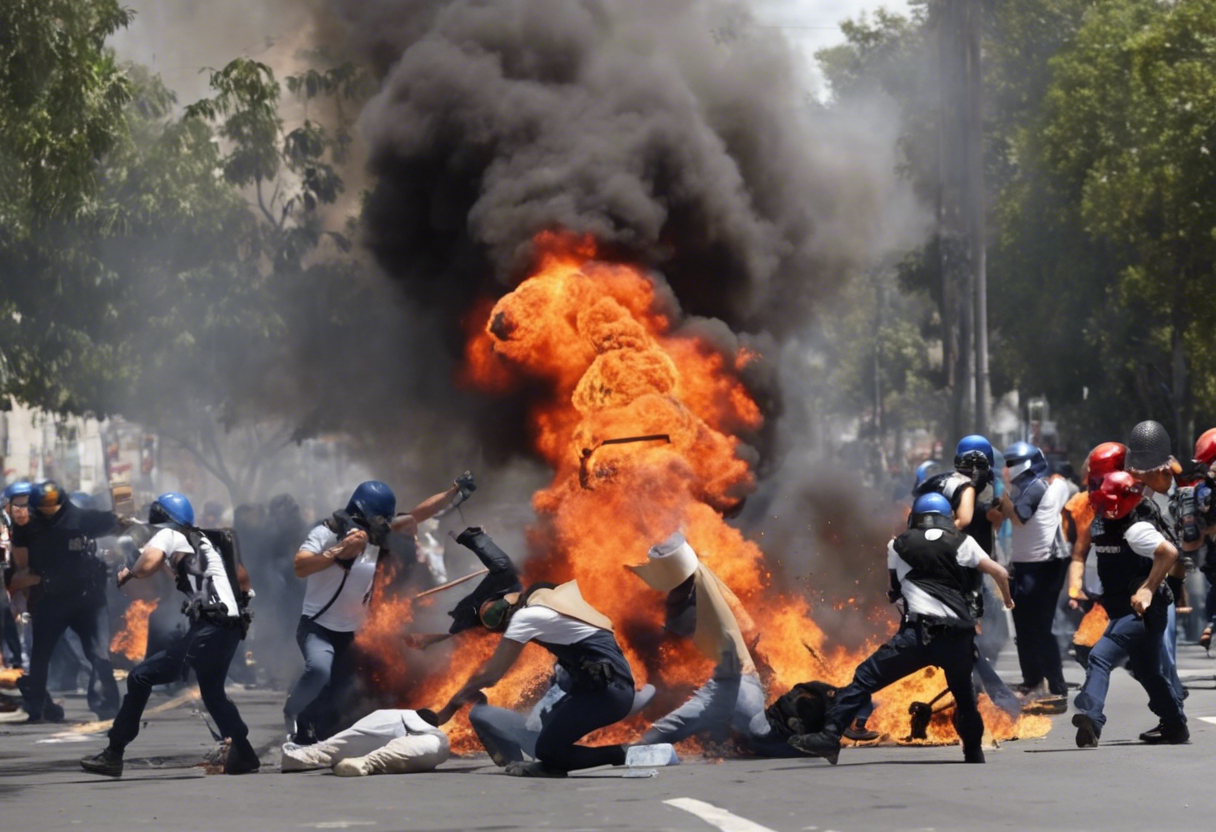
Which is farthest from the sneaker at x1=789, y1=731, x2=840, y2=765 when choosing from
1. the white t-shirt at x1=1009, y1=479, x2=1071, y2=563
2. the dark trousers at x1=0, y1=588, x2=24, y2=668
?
the dark trousers at x1=0, y1=588, x2=24, y2=668

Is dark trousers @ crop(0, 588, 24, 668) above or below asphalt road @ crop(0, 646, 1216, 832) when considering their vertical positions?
above

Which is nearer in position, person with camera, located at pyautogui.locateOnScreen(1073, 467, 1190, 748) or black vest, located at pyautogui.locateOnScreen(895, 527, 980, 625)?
black vest, located at pyautogui.locateOnScreen(895, 527, 980, 625)

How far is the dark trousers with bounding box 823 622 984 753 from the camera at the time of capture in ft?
33.3

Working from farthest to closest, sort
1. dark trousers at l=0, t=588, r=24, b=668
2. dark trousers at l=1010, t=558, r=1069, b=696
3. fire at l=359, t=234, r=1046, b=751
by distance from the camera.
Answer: dark trousers at l=0, t=588, r=24, b=668 → dark trousers at l=1010, t=558, r=1069, b=696 → fire at l=359, t=234, r=1046, b=751

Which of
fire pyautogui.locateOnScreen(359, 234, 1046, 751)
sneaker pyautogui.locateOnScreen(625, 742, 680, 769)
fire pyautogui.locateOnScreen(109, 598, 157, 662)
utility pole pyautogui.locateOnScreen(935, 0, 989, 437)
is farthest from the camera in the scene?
utility pole pyautogui.locateOnScreen(935, 0, 989, 437)

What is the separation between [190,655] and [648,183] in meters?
6.94

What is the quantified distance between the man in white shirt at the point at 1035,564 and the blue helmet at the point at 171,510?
5396 mm

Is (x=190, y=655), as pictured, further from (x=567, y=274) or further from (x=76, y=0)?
(x=76, y=0)

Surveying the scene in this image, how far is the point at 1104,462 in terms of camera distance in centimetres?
1155

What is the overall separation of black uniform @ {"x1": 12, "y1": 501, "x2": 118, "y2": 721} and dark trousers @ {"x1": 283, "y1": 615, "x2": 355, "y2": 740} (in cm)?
361

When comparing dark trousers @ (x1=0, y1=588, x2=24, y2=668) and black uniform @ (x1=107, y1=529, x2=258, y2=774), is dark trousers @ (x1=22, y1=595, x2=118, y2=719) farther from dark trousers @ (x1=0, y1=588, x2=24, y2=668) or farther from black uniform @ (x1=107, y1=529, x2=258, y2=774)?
black uniform @ (x1=107, y1=529, x2=258, y2=774)

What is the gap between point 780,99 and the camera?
60.7 ft

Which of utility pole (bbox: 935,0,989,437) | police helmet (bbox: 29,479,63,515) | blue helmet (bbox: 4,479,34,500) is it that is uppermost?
utility pole (bbox: 935,0,989,437)

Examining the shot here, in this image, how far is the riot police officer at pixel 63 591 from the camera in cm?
1436
